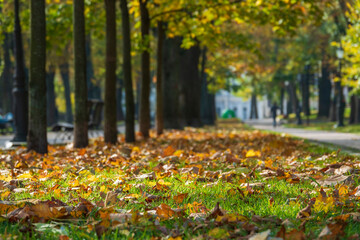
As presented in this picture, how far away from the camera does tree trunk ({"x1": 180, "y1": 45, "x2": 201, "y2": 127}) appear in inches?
843

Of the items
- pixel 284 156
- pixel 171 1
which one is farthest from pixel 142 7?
pixel 284 156

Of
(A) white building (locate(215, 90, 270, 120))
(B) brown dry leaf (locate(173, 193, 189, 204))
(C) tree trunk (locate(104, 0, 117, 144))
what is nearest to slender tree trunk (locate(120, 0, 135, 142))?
(C) tree trunk (locate(104, 0, 117, 144))

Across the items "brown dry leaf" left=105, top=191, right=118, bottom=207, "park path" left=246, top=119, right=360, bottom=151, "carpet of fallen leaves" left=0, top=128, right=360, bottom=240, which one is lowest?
"park path" left=246, top=119, right=360, bottom=151

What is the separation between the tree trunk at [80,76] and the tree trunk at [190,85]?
34.7 ft

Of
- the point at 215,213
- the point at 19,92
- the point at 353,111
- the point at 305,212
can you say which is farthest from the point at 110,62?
the point at 353,111

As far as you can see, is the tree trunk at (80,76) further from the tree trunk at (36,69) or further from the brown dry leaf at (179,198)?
the brown dry leaf at (179,198)

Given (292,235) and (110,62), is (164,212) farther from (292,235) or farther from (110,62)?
(110,62)

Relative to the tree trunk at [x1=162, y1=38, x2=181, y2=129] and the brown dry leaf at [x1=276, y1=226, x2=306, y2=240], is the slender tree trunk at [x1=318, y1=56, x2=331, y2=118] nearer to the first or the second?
the tree trunk at [x1=162, y1=38, x2=181, y2=129]

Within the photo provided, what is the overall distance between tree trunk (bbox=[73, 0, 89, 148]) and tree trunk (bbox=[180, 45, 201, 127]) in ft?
34.7

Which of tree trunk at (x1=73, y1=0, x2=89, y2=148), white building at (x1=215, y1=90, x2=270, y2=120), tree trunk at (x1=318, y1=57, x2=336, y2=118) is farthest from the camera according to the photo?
white building at (x1=215, y1=90, x2=270, y2=120)

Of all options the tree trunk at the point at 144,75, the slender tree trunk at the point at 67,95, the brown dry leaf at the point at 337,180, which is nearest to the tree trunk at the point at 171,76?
the tree trunk at the point at 144,75

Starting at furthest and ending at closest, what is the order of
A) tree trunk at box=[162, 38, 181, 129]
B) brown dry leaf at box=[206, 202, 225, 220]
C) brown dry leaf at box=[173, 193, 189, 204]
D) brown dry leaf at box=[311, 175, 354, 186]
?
tree trunk at box=[162, 38, 181, 129] → brown dry leaf at box=[311, 175, 354, 186] → brown dry leaf at box=[173, 193, 189, 204] → brown dry leaf at box=[206, 202, 225, 220]

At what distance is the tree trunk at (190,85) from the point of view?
21.4 metres

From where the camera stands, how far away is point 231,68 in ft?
128
